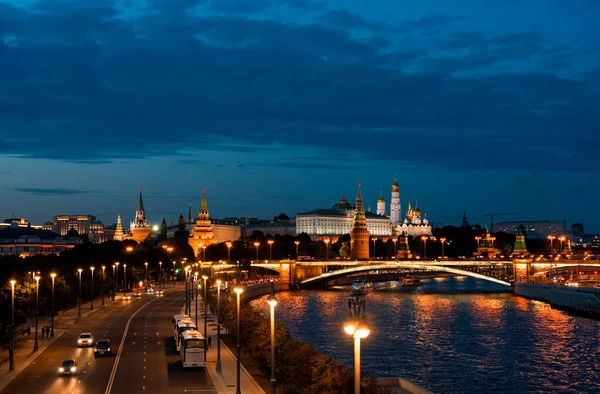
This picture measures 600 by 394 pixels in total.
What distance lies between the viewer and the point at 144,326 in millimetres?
74000

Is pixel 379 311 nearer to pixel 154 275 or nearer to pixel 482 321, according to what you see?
pixel 482 321

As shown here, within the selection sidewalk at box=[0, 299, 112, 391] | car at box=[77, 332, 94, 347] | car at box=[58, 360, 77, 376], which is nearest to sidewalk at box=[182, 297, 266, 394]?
car at box=[58, 360, 77, 376]

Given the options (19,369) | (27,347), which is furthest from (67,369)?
(27,347)

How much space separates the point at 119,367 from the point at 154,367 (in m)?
1.77

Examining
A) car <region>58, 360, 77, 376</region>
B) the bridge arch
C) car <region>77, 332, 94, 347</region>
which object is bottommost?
car <region>58, 360, 77, 376</region>

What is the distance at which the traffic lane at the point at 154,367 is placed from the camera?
4381 cm

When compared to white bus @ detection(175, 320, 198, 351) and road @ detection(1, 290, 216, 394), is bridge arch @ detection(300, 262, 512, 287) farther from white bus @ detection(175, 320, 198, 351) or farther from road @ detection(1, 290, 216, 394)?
white bus @ detection(175, 320, 198, 351)

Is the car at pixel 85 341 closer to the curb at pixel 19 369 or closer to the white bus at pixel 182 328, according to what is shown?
the curb at pixel 19 369

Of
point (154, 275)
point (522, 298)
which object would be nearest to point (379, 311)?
point (522, 298)

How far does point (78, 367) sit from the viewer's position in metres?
50.6

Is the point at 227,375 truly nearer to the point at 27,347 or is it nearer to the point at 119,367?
the point at 119,367

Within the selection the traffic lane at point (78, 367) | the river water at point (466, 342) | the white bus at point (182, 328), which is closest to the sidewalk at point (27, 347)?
the traffic lane at point (78, 367)

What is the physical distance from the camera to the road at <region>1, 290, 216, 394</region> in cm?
4378

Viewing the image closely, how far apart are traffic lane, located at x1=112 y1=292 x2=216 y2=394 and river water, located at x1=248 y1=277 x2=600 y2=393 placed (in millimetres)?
11125
